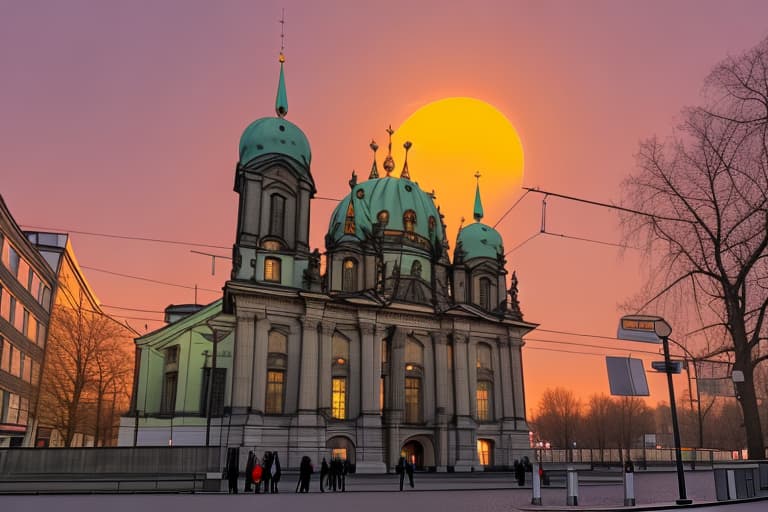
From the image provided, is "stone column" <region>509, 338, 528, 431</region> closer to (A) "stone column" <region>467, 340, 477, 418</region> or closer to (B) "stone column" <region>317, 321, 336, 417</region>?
(A) "stone column" <region>467, 340, 477, 418</region>

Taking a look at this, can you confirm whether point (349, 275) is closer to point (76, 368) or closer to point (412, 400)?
point (412, 400)

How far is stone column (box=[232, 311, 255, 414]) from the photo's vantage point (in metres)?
46.0

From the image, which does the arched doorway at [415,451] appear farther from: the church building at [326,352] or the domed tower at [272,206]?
the domed tower at [272,206]

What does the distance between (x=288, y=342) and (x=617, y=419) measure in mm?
A: 92241

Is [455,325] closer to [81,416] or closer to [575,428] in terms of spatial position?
[81,416]

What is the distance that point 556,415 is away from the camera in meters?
132

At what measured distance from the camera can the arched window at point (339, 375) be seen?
167 ft

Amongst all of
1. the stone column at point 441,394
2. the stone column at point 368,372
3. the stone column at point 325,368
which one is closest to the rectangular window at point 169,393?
the stone column at point 325,368

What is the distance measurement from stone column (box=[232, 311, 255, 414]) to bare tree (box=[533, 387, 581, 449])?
9271 centimetres

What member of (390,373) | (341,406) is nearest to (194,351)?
(341,406)

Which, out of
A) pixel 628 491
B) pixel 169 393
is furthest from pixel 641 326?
pixel 169 393

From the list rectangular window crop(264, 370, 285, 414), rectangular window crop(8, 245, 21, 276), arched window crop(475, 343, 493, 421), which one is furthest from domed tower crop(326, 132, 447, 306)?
rectangular window crop(8, 245, 21, 276)

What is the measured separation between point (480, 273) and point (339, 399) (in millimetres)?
21677

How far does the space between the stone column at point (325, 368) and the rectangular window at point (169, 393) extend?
37.6 ft
